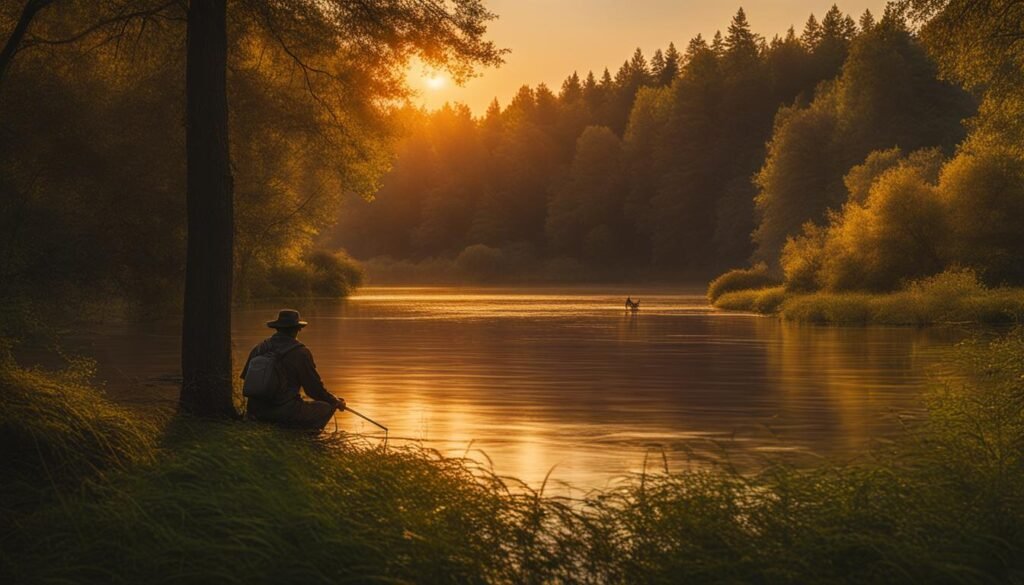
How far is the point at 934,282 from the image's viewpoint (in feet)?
181

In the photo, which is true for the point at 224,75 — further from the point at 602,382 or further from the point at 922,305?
the point at 922,305

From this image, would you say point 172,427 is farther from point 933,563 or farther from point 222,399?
point 933,563

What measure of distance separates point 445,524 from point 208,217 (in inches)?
297

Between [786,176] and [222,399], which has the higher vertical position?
[786,176]

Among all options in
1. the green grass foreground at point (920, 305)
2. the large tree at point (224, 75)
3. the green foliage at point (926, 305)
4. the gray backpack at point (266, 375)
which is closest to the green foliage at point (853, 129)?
the green grass foreground at point (920, 305)

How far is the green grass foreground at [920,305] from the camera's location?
50250 mm

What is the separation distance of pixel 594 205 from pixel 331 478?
14579cm

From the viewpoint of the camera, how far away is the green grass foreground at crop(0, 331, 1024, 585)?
27.7ft

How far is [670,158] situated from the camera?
15212cm

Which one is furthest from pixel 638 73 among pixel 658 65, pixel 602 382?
pixel 602 382

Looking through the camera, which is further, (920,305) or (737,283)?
(737,283)

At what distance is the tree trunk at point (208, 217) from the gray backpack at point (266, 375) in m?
1.32

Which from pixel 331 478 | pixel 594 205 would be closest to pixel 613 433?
pixel 331 478

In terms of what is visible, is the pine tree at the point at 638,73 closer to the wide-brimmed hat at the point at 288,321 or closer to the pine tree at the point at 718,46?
the pine tree at the point at 718,46
